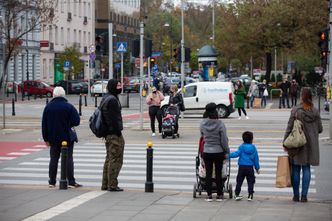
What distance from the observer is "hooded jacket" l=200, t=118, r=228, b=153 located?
1204 centimetres

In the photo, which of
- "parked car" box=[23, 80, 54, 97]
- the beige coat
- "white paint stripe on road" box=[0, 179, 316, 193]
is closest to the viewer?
the beige coat

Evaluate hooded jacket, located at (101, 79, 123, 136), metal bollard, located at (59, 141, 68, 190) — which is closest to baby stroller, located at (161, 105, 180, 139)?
metal bollard, located at (59, 141, 68, 190)

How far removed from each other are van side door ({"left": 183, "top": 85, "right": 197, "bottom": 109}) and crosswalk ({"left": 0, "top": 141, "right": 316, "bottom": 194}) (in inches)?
560

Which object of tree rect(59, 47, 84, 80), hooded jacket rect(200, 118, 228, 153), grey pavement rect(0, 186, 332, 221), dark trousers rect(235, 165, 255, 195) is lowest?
grey pavement rect(0, 186, 332, 221)

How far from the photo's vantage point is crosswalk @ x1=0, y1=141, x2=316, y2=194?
1491cm

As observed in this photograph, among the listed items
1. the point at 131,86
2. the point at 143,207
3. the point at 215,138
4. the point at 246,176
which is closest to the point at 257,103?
the point at 131,86

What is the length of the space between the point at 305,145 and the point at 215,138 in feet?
4.60

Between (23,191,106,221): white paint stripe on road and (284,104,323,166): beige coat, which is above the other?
(284,104,323,166): beige coat

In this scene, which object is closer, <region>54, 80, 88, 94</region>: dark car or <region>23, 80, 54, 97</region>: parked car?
<region>23, 80, 54, 97</region>: parked car

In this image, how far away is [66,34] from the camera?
292 feet

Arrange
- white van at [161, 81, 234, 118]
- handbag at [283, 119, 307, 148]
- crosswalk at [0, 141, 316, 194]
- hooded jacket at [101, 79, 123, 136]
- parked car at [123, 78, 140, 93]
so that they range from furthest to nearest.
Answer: parked car at [123, 78, 140, 93] < white van at [161, 81, 234, 118] < crosswalk at [0, 141, 316, 194] < hooded jacket at [101, 79, 123, 136] < handbag at [283, 119, 307, 148]

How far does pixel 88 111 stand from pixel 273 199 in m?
30.0

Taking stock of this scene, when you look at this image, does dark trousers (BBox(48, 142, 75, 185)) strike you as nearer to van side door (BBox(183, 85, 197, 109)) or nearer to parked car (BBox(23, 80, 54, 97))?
van side door (BBox(183, 85, 197, 109))

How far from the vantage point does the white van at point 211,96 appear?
35875 millimetres
